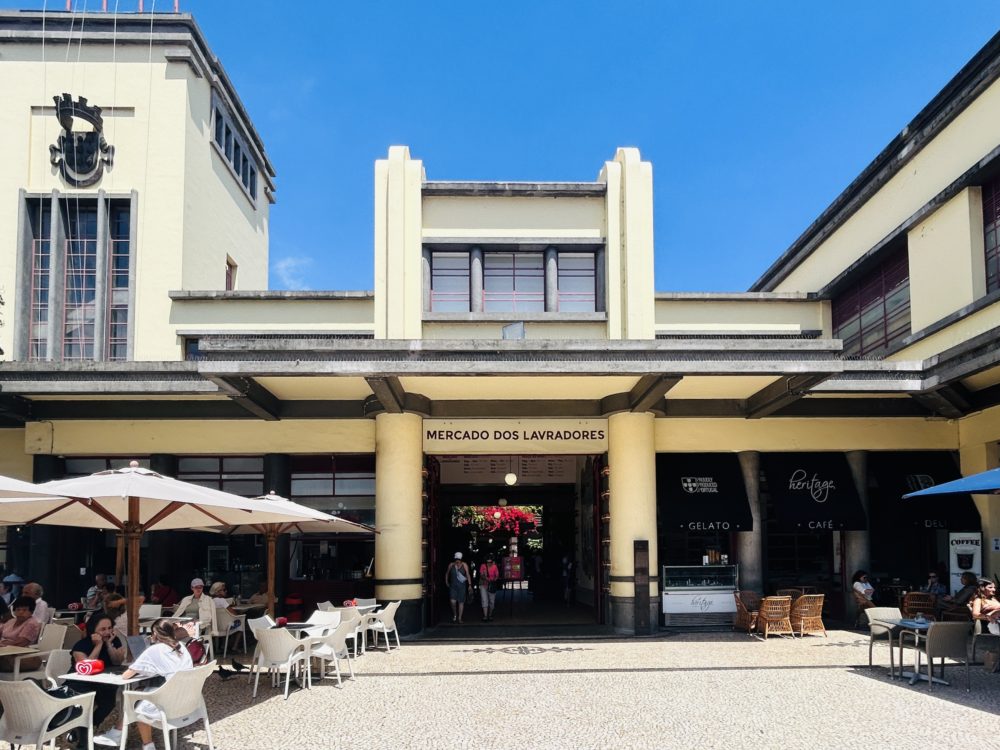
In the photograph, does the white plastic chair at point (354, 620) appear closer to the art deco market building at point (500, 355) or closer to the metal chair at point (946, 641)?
the art deco market building at point (500, 355)

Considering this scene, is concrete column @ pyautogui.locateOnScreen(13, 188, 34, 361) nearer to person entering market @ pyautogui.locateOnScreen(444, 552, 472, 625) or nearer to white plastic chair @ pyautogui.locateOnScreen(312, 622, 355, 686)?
person entering market @ pyautogui.locateOnScreen(444, 552, 472, 625)

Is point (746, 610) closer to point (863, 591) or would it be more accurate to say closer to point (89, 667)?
point (863, 591)

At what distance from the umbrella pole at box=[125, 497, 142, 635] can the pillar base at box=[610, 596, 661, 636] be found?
366 inches

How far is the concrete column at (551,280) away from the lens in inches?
744

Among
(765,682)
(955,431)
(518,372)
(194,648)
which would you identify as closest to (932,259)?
(955,431)

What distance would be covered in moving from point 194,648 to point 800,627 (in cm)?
1064

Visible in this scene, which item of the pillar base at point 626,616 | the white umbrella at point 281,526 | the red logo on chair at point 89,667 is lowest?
the pillar base at point 626,616

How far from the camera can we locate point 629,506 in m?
16.6

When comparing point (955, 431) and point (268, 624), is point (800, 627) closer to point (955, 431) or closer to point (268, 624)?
point (955, 431)

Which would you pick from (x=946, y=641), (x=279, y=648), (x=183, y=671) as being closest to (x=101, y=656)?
(x=183, y=671)

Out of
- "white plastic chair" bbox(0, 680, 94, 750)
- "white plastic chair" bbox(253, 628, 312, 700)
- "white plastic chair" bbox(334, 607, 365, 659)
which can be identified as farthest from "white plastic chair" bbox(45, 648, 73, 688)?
"white plastic chair" bbox(334, 607, 365, 659)

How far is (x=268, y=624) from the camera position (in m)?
11.8

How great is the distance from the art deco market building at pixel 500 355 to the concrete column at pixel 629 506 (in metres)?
0.05

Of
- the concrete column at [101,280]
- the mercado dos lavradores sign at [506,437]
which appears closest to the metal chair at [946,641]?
the mercado dos lavradores sign at [506,437]
